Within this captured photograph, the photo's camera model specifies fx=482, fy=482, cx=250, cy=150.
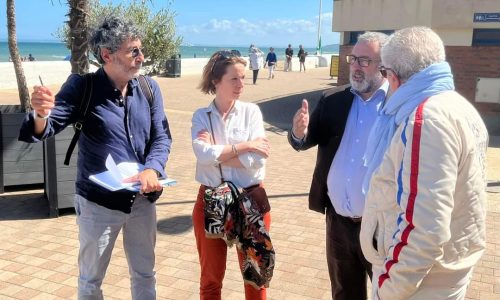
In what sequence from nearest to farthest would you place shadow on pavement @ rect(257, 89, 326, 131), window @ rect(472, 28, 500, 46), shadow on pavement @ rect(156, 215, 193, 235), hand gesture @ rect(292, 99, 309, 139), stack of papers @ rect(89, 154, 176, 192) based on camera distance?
stack of papers @ rect(89, 154, 176, 192) → hand gesture @ rect(292, 99, 309, 139) → shadow on pavement @ rect(156, 215, 193, 235) → window @ rect(472, 28, 500, 46) → shadow on pavement @ rect(257, 89, 326, 131)

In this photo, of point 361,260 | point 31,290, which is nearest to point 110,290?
point 31,290

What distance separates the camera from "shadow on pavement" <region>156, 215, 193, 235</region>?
5.21m

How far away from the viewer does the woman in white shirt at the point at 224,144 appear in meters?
2.99

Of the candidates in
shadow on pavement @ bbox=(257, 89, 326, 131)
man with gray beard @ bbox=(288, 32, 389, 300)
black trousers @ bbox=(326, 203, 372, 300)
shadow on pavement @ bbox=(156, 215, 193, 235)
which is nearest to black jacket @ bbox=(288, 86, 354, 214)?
man with gray beard @ bbox=(288, 32, 389, 300)

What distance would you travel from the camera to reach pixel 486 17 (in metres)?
13.3

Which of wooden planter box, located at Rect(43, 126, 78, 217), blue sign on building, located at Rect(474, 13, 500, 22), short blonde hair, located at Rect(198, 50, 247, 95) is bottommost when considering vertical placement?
wooden planter box, located at Rect(43, 126, 78, 217)

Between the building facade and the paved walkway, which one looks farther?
the building facade

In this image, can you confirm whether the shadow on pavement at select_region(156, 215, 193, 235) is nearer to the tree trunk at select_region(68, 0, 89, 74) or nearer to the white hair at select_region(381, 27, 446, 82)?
the tree trunk at select_region(68, 0, 89, 74)

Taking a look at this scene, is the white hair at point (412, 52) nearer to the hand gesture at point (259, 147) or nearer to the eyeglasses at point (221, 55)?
the hand gesture at point (259, 147)

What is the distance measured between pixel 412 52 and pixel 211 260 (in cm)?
182

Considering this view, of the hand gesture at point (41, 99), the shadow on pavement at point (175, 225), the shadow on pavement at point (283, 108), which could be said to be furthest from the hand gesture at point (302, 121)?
the shadow on pavement at point (283, 108)

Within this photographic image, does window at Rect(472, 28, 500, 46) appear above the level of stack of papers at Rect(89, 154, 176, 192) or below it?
above

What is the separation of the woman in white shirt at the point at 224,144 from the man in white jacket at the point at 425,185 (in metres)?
1.10

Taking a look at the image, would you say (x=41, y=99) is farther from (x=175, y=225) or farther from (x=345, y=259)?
(x=175, y=225)
